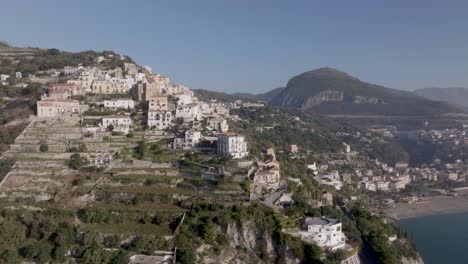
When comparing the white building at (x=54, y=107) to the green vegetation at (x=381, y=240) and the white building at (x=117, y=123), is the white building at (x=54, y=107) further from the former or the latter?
the green vegetation at (x=381, y=240)

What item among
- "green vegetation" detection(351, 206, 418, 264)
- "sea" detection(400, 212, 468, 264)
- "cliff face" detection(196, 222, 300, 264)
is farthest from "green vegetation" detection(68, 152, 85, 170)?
"sea" detection(400, 212, 468, 264)

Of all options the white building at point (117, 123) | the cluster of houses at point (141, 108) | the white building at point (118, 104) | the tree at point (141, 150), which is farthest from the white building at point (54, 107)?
the tree at point (141, 150)

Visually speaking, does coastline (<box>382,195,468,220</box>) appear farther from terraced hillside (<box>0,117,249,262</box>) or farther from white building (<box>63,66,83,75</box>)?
white building (<box>63,66,83,75</box>)

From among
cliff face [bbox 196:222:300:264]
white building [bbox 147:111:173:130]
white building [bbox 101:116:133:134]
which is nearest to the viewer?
cliff face [bbox 196:222:300:264]

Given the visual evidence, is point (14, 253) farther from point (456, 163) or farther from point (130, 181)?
point (456, 163)

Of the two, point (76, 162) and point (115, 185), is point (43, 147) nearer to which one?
point (76, 162)

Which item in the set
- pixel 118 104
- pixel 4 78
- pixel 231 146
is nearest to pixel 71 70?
pixel 4 78
